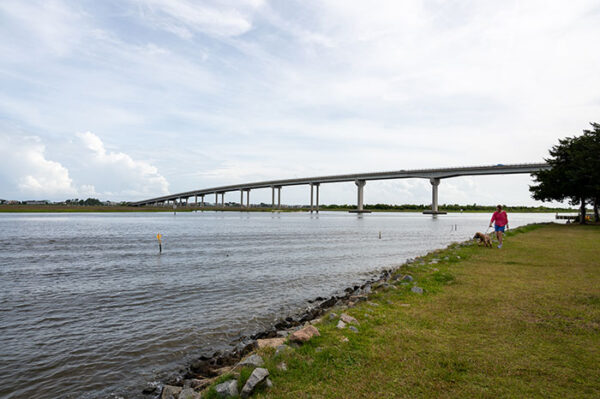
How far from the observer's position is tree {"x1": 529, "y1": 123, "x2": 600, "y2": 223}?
4119cm

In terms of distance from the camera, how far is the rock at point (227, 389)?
5305 millimetres

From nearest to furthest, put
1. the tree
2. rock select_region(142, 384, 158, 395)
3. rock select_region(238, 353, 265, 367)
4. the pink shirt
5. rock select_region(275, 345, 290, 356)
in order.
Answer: rock select_region(238, 353, 265, 367) → rock select_region(275, 345, 290, 356) → rock select_region(142, 384, 158, 395) → the pink shirt → the tree

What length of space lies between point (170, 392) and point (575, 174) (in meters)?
52.2

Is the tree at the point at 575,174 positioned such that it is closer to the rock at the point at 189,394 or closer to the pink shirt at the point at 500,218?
the pink shirt at the point at 500,218

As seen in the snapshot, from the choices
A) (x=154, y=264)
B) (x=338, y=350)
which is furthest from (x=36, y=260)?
(x=338, y=350)

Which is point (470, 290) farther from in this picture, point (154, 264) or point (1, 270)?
point (1, 270)

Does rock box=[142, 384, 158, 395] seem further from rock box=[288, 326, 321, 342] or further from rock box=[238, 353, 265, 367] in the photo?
rock box=[288, 326, 321, 342]

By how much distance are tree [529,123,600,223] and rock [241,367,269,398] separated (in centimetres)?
4583

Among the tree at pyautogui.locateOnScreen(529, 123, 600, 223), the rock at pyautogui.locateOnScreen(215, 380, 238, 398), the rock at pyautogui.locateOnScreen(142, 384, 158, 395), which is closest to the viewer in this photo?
the rock at pyautogui.locateOnScreen(215, 380, 238, 398)

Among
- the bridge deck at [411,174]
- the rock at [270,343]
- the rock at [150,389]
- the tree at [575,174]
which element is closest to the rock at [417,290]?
the rock at [270,343]

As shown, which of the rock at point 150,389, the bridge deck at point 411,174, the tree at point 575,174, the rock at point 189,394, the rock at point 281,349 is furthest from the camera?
the bridge deck at point 411,174

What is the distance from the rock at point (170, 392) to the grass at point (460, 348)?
1733mm

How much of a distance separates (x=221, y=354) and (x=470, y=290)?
7714mm

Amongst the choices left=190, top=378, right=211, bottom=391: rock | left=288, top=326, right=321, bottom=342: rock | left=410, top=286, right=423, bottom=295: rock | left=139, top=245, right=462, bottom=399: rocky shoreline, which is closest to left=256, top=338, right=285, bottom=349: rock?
left=139, top=245, right=462, bottom=399: rocky shoreline
